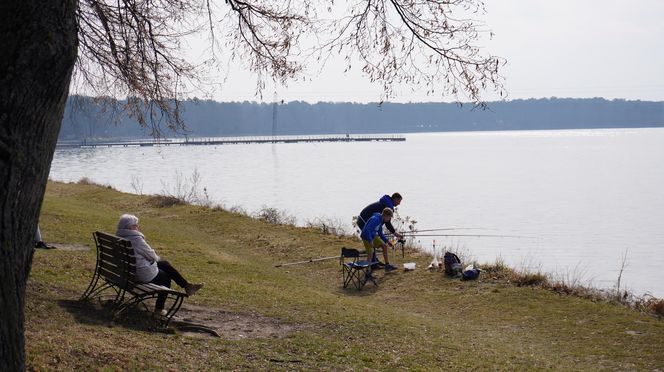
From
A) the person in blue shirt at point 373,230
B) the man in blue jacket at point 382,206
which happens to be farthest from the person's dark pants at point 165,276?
the man in blue jacket at point 382,206

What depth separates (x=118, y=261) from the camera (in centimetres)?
834

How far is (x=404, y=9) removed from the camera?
26.9 feet

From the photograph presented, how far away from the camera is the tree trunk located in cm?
438

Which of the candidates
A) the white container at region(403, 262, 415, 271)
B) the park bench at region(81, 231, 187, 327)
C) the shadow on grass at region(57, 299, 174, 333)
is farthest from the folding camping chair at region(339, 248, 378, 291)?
the shadow on grass at region(57, 299, 174, 333)

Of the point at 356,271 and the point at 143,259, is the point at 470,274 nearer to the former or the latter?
the point at 356,271

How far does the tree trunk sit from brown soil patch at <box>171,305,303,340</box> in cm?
355

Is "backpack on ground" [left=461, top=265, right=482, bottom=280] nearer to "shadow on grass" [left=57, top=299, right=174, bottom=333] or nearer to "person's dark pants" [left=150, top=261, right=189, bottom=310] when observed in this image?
"person's dark pants" [left=150, top=261, right=189, bottom=310]

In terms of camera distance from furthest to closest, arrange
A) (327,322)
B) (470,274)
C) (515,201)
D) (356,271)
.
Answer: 1. (515,201)
2. (356,271)
3. (470,274)
4. (327,322)

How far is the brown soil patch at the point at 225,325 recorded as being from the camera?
8156 mm

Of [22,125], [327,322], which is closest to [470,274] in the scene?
[327,322]

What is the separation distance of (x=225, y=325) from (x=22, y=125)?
4.96 metres

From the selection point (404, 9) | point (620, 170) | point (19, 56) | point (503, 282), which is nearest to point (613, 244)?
point (503, 282)

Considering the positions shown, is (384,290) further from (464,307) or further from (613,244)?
(613,244)

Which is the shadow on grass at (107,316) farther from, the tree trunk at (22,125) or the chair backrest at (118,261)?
the tree trunk at (22,125)
